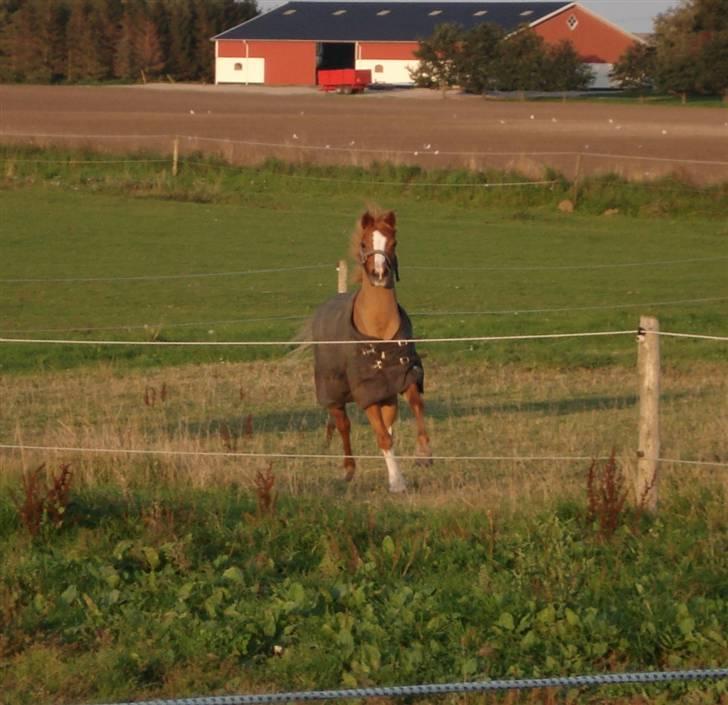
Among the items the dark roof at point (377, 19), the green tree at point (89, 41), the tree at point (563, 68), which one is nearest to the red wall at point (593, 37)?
the dark roof at point (377, 19)

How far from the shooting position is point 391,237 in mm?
9602

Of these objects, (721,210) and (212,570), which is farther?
(721,210)

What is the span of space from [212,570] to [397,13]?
86566 mm

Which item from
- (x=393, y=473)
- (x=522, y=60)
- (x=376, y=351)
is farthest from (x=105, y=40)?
(x=393, y=473)

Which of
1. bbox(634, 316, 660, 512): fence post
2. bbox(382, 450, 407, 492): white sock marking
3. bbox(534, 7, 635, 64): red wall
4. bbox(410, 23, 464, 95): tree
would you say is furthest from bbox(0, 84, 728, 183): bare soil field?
bbox(634, 316, 660, 512): fence post

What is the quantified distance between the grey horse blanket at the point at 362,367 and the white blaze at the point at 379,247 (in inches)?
17.9

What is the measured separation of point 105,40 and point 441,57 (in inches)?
910

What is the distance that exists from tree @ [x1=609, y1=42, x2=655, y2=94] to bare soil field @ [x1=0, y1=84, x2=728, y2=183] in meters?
10.5

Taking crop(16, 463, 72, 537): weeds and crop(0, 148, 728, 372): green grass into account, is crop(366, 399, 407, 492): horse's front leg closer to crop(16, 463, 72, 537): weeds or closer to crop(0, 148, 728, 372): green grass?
crop(16, 463, 72, 537): weeds

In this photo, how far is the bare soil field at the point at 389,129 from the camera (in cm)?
3456

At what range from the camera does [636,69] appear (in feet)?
259

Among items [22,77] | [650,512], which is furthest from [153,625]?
[22,77]

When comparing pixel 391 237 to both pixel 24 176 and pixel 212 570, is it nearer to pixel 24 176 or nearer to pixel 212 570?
pixel 212 570

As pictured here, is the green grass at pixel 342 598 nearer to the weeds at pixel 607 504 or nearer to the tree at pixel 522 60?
the weeds at pixel 607 504
